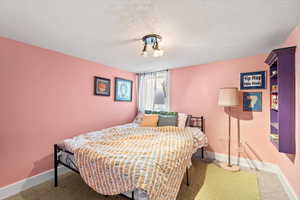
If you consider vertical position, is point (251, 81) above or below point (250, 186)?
above

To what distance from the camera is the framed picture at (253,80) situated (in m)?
2.72

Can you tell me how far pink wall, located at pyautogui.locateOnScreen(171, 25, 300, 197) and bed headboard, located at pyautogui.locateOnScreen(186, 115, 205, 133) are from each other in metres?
0.11

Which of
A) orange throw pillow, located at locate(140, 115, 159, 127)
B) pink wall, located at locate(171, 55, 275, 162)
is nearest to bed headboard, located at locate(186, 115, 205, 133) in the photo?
pink wall, located at locate(171, 55, 275, 162)

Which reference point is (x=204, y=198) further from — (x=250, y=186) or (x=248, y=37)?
(x=248, y=37)

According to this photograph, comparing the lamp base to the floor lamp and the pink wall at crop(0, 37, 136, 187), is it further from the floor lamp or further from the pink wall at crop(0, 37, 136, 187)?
the pink wall at crop(0, 37, 136, 187)

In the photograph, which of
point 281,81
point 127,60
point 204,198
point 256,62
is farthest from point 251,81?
point 127,60

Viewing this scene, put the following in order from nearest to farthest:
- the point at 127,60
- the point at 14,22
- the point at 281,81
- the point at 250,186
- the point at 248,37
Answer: the point at 14,22 < the point at 281,81 < the point at 248,37 < the point at 250,186 < the point at 127,60

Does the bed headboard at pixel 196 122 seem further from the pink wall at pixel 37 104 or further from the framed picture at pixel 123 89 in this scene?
the pink wall at pixel 37 104

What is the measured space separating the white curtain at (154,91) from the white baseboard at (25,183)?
2.58 m

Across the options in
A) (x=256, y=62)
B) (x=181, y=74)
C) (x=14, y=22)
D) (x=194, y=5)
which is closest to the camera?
(x=194, y=5)

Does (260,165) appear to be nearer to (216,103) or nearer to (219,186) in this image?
(219,186)

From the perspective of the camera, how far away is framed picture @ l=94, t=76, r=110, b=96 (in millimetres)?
3209

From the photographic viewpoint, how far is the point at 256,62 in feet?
9.12

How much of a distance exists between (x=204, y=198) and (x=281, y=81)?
1.90m
